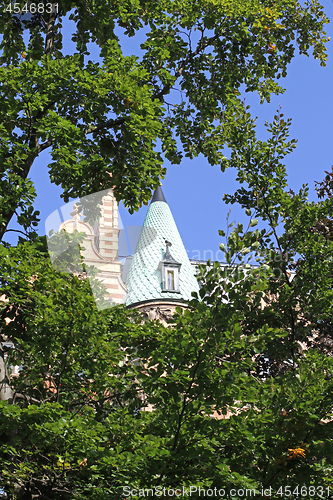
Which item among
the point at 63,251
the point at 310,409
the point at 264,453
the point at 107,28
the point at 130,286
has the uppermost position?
the point at 107,28

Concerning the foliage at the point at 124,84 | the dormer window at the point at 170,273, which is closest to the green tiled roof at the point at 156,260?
the dormer window at the point at 170,273

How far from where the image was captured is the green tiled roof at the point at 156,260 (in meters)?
22.6

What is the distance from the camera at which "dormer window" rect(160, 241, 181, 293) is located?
23.0 meters

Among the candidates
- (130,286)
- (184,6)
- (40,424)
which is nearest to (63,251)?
(40,424)

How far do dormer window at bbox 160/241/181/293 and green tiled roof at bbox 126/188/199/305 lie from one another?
163mm

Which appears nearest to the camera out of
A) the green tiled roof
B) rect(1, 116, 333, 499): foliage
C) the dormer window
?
rect(1, 116, 333, 499): foliage

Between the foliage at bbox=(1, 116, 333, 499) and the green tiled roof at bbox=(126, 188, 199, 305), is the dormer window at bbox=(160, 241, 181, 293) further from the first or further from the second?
the foliage at bbox=(1, 116, 333, 499)

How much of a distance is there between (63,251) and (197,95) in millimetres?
4275

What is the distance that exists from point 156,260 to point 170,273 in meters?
0.88

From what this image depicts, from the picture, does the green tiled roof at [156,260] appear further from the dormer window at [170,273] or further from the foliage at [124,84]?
the foliage at [124,84]

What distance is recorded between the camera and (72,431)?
7.31 meters

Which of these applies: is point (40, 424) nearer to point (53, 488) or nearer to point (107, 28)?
point (53, 488)

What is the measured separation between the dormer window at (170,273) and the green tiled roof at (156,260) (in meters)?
0.16

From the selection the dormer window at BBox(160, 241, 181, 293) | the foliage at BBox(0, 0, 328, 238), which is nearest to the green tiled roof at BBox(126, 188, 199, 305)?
the dormer window at BBox(160, 241, 181, 293)
